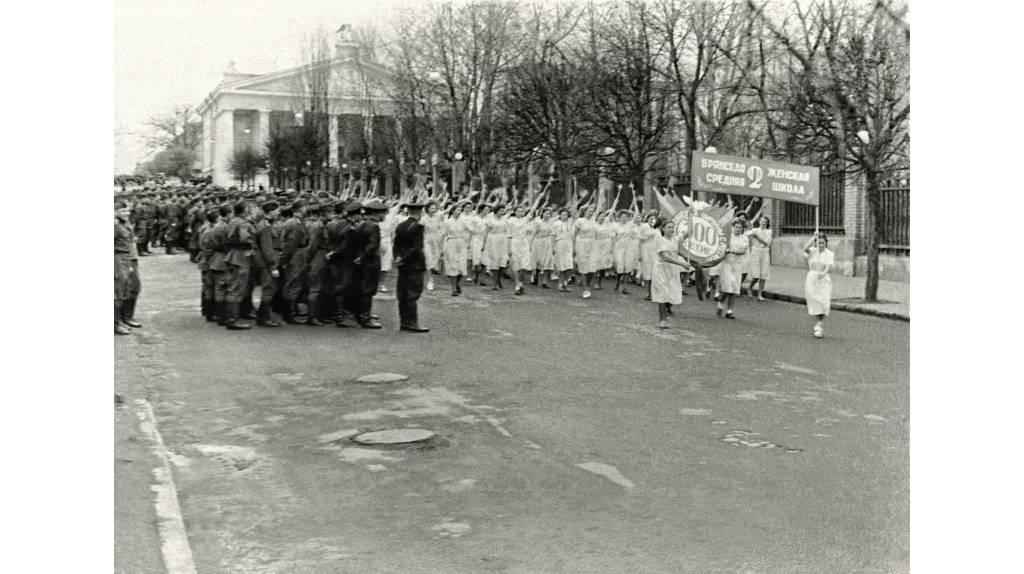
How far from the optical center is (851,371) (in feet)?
27.1

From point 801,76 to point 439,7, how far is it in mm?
5342

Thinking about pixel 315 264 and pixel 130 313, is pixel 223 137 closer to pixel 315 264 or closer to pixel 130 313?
pixel 130 313

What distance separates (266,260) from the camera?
10.6m

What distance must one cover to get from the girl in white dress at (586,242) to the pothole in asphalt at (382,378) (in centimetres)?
667

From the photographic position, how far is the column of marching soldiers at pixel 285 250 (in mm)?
7496

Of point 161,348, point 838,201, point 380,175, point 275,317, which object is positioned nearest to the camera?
point 161,348

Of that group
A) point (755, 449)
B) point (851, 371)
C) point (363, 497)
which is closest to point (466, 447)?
point (363, 497)

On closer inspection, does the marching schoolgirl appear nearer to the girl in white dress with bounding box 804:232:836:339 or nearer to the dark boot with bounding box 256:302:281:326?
the girl in white dress with bounding box 804:232:836:339

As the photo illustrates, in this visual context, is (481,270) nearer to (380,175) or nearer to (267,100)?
(380,175)

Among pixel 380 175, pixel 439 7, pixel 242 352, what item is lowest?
pixel 242 352

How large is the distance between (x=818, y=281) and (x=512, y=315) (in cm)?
333

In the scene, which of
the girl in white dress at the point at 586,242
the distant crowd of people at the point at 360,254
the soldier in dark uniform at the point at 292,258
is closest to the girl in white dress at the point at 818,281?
the distant crowd of people at the point at 360,254

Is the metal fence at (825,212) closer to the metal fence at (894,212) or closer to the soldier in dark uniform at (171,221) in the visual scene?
the metal fence at (894,212)

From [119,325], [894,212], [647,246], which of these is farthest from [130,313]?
[894,212]
